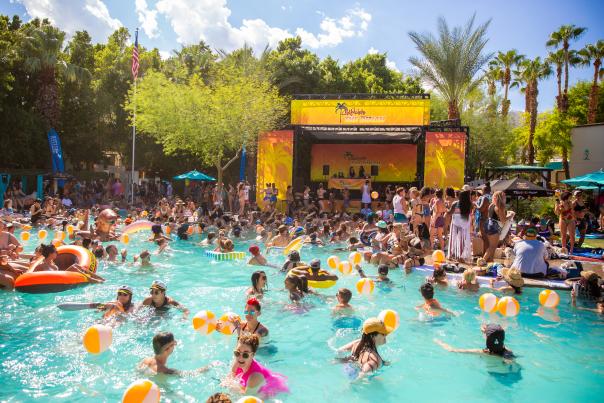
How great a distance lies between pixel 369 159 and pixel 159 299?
23.8 m

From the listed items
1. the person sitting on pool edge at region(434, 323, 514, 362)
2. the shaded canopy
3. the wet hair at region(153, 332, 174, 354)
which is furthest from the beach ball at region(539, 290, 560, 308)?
the shaded canopy

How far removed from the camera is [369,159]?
Answer: 98.3ft

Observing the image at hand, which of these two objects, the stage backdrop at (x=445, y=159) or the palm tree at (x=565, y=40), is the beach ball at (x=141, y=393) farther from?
the palm tree at (x=565, y=40)

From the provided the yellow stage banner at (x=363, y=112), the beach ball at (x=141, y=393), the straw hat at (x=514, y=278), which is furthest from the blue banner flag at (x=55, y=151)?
the beach ball at (x=141, y=393)

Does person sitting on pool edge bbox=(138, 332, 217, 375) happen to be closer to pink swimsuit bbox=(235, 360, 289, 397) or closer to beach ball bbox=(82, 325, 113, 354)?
beach ball bbox=(82, 325, 113, 354)

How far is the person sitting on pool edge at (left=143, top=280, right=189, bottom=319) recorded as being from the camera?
7.48 metres

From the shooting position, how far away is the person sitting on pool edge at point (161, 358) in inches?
211

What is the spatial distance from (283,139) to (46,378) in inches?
749

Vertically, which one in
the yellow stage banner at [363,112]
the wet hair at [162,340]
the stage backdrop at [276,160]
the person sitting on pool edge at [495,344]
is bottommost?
the person sitting on pool edge at [495,344]

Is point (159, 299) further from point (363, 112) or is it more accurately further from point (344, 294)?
point (363, 112)

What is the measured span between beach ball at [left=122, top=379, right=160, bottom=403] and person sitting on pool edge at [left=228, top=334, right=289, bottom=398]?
3.67 ft

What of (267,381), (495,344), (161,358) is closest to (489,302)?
(495,344)

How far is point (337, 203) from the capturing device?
2573 cm

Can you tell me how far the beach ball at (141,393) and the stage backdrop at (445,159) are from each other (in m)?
19.9
